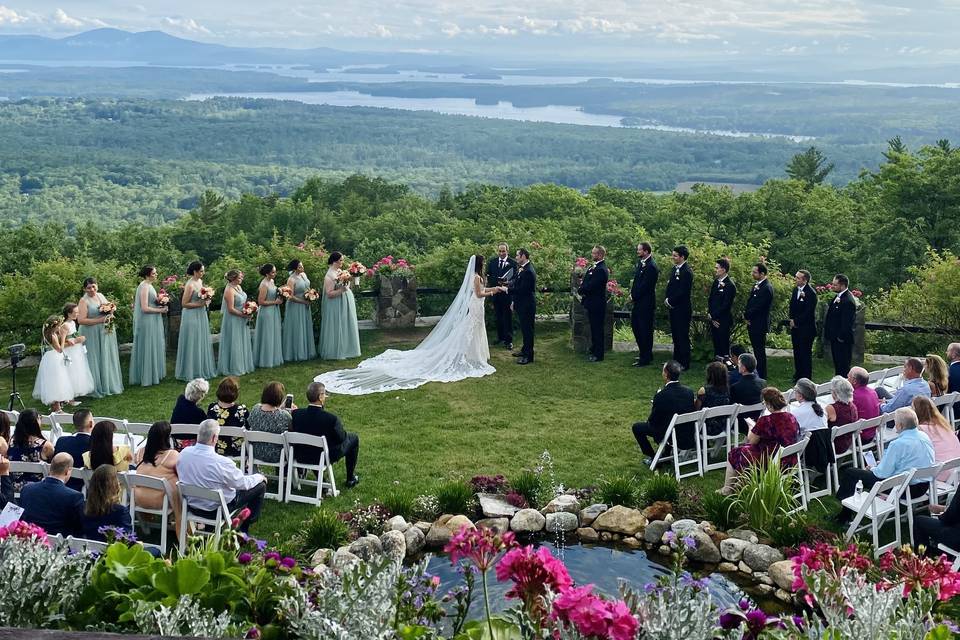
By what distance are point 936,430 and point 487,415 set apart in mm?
5468

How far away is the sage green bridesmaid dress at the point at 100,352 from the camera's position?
45.0 feet

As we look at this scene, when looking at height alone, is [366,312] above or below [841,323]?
below

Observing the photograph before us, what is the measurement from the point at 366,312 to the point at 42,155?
414 ft

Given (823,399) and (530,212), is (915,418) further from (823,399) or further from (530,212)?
(530,212)

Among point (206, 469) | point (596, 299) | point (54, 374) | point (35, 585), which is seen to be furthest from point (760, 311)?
point (35, 585)

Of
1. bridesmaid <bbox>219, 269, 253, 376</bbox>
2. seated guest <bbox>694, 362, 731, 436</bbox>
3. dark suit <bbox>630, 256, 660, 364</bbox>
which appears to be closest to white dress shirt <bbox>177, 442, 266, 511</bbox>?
seated guest <bbox>694, 362, 731, 436</bbox>

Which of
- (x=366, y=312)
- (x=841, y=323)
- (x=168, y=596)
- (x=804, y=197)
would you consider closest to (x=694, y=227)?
(x=804, y=197)

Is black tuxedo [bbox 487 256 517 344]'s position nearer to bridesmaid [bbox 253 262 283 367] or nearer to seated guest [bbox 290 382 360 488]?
bridesmaid [bbox 253 262 283 367]

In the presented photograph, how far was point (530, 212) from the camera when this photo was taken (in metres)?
52.9

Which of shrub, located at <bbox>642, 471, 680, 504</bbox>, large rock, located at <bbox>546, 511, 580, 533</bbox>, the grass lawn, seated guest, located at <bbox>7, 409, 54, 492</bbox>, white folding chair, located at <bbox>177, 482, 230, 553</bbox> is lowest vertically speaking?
the grass lawn

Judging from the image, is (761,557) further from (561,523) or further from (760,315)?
(760,315)

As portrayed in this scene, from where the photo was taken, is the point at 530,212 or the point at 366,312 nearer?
the point at 366,312

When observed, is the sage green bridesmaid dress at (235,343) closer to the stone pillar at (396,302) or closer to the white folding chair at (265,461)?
the stone pillar at (396,302)

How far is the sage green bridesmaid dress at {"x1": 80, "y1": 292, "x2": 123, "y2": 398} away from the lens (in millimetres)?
13719
